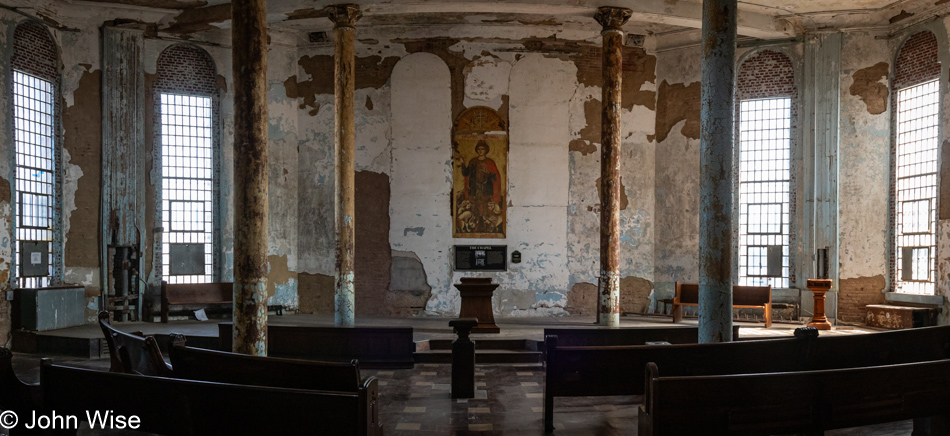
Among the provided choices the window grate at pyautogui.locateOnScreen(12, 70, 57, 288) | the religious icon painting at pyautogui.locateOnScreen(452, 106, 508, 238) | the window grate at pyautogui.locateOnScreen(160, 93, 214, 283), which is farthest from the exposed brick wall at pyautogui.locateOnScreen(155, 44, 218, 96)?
the religious icon painting at pyautogui.locateOnScreen(452, 106, 508, 238)

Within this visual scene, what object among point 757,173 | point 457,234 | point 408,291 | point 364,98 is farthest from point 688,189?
point 364,98

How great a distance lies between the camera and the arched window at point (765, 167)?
1476 cm

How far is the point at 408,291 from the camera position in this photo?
49.5 ft

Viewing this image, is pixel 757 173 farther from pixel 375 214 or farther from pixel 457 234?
pixel 375 214

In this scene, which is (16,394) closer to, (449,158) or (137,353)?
(137,353)

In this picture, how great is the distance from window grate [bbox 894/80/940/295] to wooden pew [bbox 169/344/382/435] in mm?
13050

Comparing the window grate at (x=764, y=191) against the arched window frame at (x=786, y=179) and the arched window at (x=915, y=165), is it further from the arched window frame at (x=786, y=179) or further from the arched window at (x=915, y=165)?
the arched window at (x=915, y=165)

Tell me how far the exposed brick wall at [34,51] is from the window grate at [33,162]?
16 cm

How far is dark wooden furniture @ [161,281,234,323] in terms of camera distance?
13.6m

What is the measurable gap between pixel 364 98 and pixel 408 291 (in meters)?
4.69

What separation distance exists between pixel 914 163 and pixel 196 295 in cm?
1558

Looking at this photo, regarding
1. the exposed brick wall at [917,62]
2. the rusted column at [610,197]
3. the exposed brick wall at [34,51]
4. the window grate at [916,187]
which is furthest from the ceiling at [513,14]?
the window grate at [916,187]

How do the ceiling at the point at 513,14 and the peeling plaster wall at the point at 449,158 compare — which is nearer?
the ceiling at the point at 513,14

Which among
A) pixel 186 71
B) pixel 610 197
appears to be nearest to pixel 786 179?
pixel 610 197
